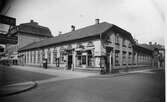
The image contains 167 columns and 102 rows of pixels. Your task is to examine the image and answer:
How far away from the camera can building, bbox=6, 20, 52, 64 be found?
79 centimetres

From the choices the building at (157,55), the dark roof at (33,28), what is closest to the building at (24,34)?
the dark roof at (33,28)

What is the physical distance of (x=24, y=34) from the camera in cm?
91

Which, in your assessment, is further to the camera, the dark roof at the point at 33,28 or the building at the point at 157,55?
the building at the point at 157,55

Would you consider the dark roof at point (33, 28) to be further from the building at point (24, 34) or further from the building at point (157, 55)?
the building at point (157, 55)

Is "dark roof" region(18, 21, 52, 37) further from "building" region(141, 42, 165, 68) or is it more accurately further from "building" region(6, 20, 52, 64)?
"building" region(141, 42, 165, 68)

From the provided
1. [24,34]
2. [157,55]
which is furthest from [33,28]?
[157,55]

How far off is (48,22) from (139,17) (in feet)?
2.25

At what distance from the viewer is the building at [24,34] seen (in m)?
0.79

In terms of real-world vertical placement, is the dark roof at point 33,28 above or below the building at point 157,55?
above

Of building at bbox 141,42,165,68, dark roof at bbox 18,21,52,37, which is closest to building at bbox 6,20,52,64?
dark roof at bbox 18,21,52,37

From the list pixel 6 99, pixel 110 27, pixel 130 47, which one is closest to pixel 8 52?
pixel 6 99

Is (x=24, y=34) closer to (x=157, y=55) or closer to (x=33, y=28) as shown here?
(x=33, y=28)

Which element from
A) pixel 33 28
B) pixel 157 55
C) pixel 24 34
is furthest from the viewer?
pixel 157 55

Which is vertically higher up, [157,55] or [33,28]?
[33,28]
